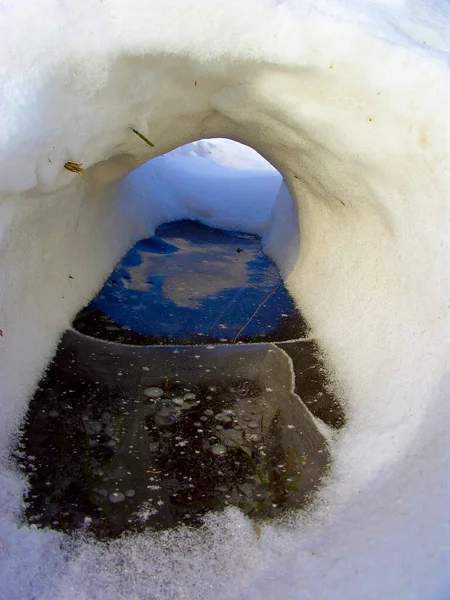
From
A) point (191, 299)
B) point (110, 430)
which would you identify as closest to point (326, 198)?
point (191, 299)

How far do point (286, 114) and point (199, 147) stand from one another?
659 centimetres

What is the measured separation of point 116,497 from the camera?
1.94 meters

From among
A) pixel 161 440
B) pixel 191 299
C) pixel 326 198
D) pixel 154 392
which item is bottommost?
pixel 191 299

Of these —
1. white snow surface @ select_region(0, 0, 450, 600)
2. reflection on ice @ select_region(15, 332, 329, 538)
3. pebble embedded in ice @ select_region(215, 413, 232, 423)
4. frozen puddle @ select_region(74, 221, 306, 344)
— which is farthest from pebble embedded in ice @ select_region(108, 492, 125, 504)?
frozen puddle @ select_region(74, 221, 306, 344)

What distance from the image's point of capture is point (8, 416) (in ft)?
7.34

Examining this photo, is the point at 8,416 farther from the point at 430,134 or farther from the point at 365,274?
the point at 430,134

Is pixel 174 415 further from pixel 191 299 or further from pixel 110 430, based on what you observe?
pixel 191 299

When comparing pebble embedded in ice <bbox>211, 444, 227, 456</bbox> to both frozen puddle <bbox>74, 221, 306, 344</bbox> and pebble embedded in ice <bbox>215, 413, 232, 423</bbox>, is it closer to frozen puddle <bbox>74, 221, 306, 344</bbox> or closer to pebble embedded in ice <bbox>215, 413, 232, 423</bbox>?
pebble embedded in ice <bbox>215, 413, 232, 423</bbox>

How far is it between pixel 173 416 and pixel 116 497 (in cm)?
56

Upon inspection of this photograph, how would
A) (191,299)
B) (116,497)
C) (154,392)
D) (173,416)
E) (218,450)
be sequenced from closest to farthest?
(116,497)
(218,450)
(173,416)
(154,392)
(191,299)

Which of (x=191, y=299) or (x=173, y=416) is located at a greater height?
(x=173, y=416)

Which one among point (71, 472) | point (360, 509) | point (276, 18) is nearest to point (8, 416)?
point (71, 472)

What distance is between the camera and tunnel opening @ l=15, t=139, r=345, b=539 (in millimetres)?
1936

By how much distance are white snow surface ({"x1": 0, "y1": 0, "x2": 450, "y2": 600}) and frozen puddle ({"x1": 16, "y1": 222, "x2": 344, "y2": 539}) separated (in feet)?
0.30
